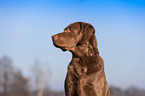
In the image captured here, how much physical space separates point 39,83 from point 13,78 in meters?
7.16

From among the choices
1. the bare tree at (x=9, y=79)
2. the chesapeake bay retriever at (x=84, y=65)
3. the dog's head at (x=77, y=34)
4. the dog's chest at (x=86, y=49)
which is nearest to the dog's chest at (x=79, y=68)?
the chesapeake bay retriever at (x=84, y=65)

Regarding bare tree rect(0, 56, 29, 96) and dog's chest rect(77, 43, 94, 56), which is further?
bare tree rect(0, 56, 29, 96)

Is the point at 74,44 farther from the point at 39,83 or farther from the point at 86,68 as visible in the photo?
the point at 39,83

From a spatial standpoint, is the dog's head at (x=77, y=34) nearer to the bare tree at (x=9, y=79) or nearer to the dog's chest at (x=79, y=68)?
the dog's chest at (x=79, y=68)

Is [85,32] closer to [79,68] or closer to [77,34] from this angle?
[77,34]

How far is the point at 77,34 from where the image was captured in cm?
394

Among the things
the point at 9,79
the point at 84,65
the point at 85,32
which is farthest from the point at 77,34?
the point at 9,79

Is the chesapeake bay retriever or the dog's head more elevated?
the dog's head

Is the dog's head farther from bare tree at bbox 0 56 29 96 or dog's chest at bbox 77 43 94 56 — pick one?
bare tree at bbox 0 56 29 96

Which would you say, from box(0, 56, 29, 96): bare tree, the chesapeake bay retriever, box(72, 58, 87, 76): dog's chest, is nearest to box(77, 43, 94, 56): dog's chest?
the chesapeake bay retriever

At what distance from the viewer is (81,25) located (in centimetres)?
397

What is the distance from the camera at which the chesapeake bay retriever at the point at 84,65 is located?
3.96 m

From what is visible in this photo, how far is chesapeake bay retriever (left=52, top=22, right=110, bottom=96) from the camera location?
13.0 ft

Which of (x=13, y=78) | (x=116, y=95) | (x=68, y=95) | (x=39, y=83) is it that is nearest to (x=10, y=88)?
(x=13, y=78)
